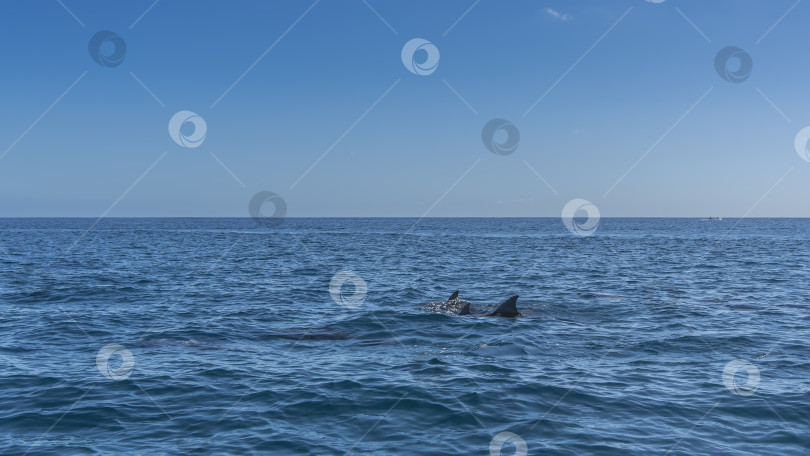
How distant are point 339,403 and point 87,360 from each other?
838 centimetres

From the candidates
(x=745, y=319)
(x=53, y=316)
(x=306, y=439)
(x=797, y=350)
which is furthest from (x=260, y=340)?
(x=745, y=319)

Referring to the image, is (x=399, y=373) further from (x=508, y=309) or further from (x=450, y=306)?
(x=450, y=306)

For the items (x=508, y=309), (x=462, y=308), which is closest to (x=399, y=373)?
(x=508, y=309)

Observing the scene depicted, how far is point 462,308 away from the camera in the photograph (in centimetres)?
2425

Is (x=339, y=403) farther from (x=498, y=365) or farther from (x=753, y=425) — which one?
(x=753, y=425)
